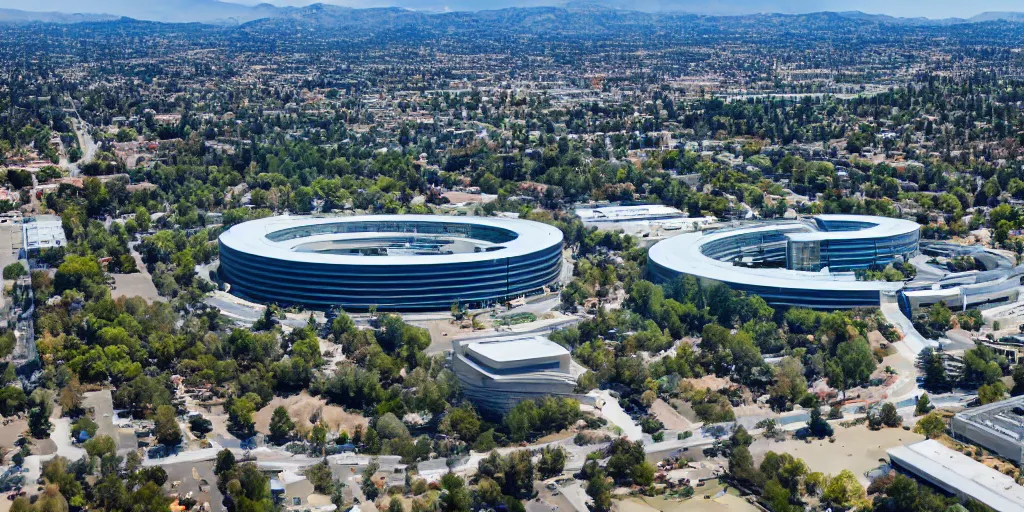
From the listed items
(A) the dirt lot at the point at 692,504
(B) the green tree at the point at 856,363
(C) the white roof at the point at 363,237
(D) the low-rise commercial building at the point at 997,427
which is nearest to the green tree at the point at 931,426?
(D) the low-rise commercial building at the point at 997,427

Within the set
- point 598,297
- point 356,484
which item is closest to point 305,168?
point 598,297

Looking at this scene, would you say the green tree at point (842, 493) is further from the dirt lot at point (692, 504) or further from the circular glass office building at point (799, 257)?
the circular glass office building at point (799, 257)

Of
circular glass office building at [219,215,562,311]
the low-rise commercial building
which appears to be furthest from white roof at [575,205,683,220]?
the low-rise commercial building

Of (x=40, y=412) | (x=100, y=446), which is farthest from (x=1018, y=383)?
(x=40, y=412)

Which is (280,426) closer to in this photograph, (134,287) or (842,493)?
(842,493)

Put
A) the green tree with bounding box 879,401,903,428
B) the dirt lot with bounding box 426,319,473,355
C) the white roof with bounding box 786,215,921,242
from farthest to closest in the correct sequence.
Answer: the white roof with bounding box 786,215,921,242 → the dirt lot with bounding box 426,319,473,355 → the green tree with bounding box 879,401,903,428

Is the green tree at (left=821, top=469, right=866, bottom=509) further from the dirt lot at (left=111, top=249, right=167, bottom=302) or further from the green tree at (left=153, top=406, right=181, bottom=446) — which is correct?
the dirt lot at (left=111, top=249, right=167, bottom=302)
